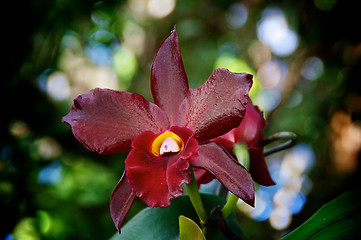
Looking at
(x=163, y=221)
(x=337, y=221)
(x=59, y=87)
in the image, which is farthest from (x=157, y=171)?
(x=59, y=87)

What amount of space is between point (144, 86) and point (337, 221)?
2302mm

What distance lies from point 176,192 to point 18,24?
1.30 metres

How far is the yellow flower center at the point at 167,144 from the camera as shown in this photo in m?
0.46

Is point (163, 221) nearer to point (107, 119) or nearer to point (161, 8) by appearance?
point (107, 119)

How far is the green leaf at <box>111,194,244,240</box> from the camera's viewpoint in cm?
53

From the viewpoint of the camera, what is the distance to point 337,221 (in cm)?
46

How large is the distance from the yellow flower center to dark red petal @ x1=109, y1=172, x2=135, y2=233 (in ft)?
0.20

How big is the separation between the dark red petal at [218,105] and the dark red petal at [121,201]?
0.12 m

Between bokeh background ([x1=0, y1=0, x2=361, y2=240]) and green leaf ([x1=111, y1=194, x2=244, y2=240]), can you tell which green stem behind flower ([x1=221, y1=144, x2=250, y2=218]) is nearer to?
green leaf ([x1=111, y1=194, x2=244, y2=240])

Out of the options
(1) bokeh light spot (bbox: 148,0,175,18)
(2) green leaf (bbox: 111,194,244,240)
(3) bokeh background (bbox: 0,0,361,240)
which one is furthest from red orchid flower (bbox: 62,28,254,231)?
(1) bokeh light spot (bbox: 148,0,175,18)

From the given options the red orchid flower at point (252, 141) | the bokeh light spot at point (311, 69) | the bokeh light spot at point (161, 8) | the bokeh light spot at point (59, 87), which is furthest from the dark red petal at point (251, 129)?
the bokeh light spot at point (161, 8)

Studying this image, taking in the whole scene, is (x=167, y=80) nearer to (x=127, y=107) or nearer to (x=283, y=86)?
(x=127, y=107)

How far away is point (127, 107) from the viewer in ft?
1.54

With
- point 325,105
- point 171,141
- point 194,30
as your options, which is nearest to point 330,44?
point 325,105
